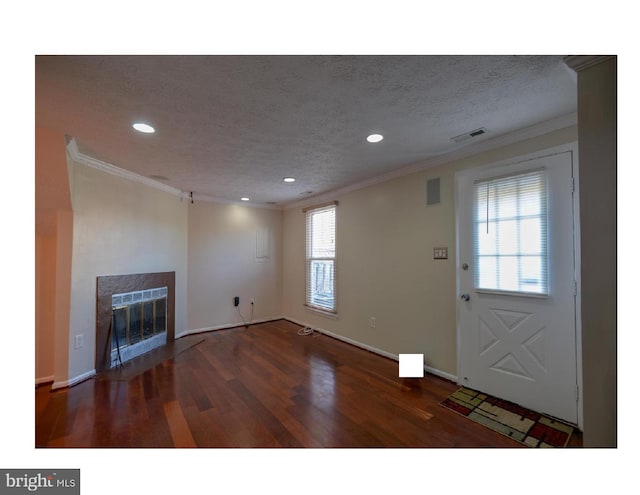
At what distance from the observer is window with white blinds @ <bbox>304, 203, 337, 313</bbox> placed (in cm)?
412

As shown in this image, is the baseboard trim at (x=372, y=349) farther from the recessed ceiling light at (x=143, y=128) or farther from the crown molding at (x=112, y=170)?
the recessed ceiling light at (x=143, y=128)

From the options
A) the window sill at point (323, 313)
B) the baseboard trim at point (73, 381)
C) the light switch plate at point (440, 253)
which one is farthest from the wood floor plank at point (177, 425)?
the light switch plate at point (440, 253)

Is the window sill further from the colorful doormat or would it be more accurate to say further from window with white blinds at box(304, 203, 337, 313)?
the colorful doormat

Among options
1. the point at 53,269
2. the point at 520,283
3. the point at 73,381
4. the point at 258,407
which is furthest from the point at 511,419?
the point at 53,269

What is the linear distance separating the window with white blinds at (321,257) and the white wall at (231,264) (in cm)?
86

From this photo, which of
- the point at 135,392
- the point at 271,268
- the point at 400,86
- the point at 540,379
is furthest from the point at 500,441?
the point at 271,268

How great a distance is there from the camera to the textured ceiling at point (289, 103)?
1312mm

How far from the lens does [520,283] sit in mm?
2133

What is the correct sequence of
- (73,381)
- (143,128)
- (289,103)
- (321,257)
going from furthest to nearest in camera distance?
(321,257) < (73,381) < (143,128) < (289,103)

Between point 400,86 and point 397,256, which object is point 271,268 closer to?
point 397,256

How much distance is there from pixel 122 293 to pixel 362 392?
2957 millimetres

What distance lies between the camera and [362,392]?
238cm
